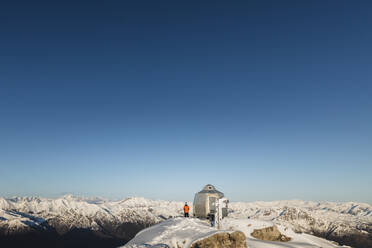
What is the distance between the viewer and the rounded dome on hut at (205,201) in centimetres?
4919

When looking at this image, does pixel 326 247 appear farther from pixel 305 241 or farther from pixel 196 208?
pixel 196 208

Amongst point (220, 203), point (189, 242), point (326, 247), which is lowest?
point (326, 247)

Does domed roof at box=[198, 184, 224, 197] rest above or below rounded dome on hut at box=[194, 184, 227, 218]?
above

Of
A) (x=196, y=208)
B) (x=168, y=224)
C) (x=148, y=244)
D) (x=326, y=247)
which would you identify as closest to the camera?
(x=148, y=244)

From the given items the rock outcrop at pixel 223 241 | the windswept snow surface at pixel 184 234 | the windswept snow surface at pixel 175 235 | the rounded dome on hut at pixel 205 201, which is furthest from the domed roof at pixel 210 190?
the rock outcrop at pixel 223 241

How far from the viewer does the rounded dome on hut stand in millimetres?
49188

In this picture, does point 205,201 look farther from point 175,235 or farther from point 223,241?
point 223,241

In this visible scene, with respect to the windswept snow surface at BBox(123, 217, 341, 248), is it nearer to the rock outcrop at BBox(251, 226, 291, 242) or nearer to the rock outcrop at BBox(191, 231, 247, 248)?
the rock outcrop at BBox(191, 231, 247, 248)

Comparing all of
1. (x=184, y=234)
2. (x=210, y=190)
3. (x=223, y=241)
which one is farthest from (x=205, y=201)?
(x=223, y=241)

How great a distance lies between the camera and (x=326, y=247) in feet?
153

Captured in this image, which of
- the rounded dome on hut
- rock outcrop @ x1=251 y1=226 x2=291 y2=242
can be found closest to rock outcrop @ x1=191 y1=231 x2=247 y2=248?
rock outcrop @ x1=251 y1=226 x2=291 y2=242

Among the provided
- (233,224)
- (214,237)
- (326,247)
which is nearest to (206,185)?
(233,224)

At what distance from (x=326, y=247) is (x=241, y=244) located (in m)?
22.0

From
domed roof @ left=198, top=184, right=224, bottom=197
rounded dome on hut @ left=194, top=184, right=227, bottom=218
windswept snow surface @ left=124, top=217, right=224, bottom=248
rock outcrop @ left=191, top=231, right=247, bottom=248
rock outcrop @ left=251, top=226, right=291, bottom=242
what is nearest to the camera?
rock outcrop @ left=191, top=231, right=247, bottom=248
